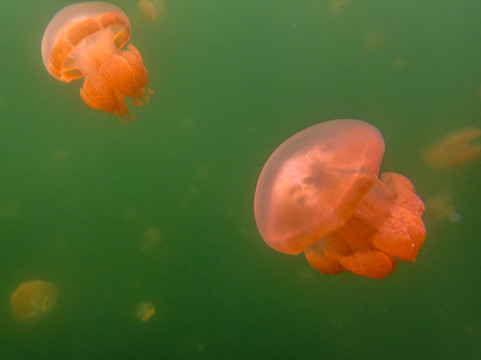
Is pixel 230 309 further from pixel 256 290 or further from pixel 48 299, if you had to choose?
pixel 48 299

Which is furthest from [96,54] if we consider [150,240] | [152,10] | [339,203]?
[339,203]

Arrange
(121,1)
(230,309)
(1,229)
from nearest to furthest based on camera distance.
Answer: (121,1) < (1,229) < (230,309)

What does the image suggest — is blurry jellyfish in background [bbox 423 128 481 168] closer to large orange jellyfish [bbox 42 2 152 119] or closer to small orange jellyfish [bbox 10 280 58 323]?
large orange jellyfish [bbox 42 2 152 119]

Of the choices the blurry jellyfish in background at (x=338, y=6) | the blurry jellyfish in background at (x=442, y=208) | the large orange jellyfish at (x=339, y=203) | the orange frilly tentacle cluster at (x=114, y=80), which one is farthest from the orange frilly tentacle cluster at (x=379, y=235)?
the blurry jellyfish in background at (x=338, y=6)

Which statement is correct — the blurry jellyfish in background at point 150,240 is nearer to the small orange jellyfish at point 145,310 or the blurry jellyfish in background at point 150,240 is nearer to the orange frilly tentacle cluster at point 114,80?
the small orange jellyfish at point 145,310

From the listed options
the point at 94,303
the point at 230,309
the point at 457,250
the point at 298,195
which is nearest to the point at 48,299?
the point at 94,303

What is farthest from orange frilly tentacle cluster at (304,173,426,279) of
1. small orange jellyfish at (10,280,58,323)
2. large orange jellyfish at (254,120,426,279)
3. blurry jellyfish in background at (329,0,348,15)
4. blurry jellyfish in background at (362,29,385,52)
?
small orange jellyfish at (10,280,58,323)
